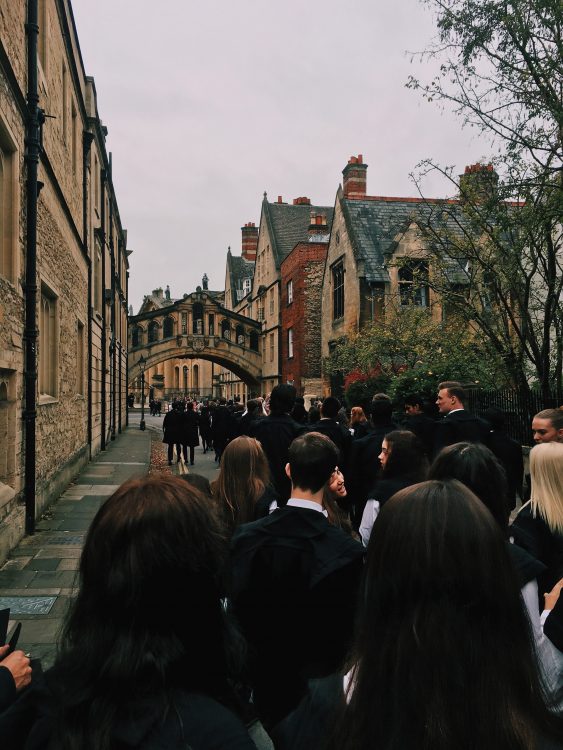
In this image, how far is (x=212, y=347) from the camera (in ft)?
142

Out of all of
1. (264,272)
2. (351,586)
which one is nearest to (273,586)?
(351,586)

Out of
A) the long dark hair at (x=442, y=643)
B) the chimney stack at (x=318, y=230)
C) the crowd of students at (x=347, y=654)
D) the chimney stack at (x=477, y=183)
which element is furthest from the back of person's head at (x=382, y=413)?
the chimney stack at (x=318, y=230)

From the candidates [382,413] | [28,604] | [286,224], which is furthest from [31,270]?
[286,224]

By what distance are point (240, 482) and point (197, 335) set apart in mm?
40407

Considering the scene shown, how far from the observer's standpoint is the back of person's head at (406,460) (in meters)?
4.21

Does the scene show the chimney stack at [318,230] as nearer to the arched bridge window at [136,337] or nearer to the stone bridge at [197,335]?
the stone bridge at [197,335]

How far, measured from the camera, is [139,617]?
1.47 m

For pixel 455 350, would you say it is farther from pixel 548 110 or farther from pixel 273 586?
pixel 273 586

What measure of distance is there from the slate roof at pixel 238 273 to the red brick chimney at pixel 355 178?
1359 inches

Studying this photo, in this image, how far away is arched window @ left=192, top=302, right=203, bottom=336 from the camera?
4372 cm

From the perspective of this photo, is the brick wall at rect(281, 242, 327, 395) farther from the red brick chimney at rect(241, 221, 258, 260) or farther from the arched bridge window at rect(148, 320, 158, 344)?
the red brick chimney at rect(241, 221, 258, 260)

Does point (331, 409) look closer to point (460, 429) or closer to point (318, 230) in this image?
point (460, 429)

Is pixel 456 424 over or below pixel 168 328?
below

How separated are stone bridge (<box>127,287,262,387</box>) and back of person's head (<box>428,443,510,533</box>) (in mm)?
39455
